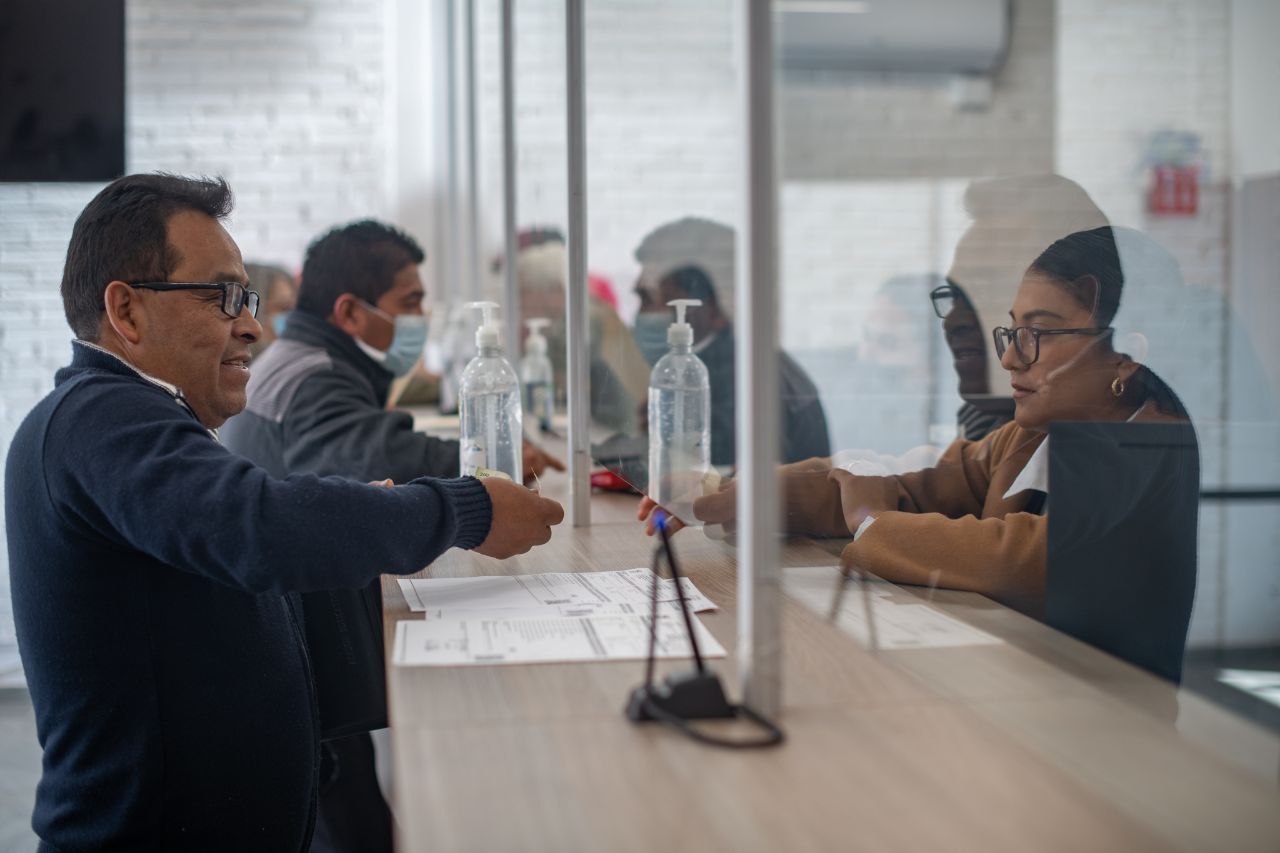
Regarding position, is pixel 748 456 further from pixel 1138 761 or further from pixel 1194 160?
pixel 1194 160

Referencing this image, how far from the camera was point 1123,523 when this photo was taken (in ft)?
3.60

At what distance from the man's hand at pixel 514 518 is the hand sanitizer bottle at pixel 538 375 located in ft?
5.04

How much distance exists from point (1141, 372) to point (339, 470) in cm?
155

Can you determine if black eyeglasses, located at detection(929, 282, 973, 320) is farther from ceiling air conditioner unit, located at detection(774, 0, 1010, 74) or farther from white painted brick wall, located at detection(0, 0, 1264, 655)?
ceiling air conditioner unit, located at detection(774, 0, 1010, 74)

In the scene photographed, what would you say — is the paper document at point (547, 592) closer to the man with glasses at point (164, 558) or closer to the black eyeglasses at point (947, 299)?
the man with glasses at point (164, 558)

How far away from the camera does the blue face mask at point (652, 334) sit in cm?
171

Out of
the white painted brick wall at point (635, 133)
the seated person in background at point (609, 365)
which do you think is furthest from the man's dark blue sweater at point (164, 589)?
the white painted brick wall at point (635, 133)

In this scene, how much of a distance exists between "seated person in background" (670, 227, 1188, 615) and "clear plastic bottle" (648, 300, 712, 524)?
1.12 feet

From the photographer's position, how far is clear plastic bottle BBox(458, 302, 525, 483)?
1.67 m

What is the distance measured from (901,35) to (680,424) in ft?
13.7

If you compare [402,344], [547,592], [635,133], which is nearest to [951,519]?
[547,592]

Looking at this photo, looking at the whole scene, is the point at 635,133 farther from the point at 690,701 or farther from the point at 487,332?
the point at 690,701

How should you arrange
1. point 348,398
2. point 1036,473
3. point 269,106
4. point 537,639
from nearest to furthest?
1. point 537,639
2. point 1036,473
3. point 348,398
4. point 269,106

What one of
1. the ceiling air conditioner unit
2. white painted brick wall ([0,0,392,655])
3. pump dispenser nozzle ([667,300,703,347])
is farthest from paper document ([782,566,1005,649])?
the ceiling air conditioner unit
